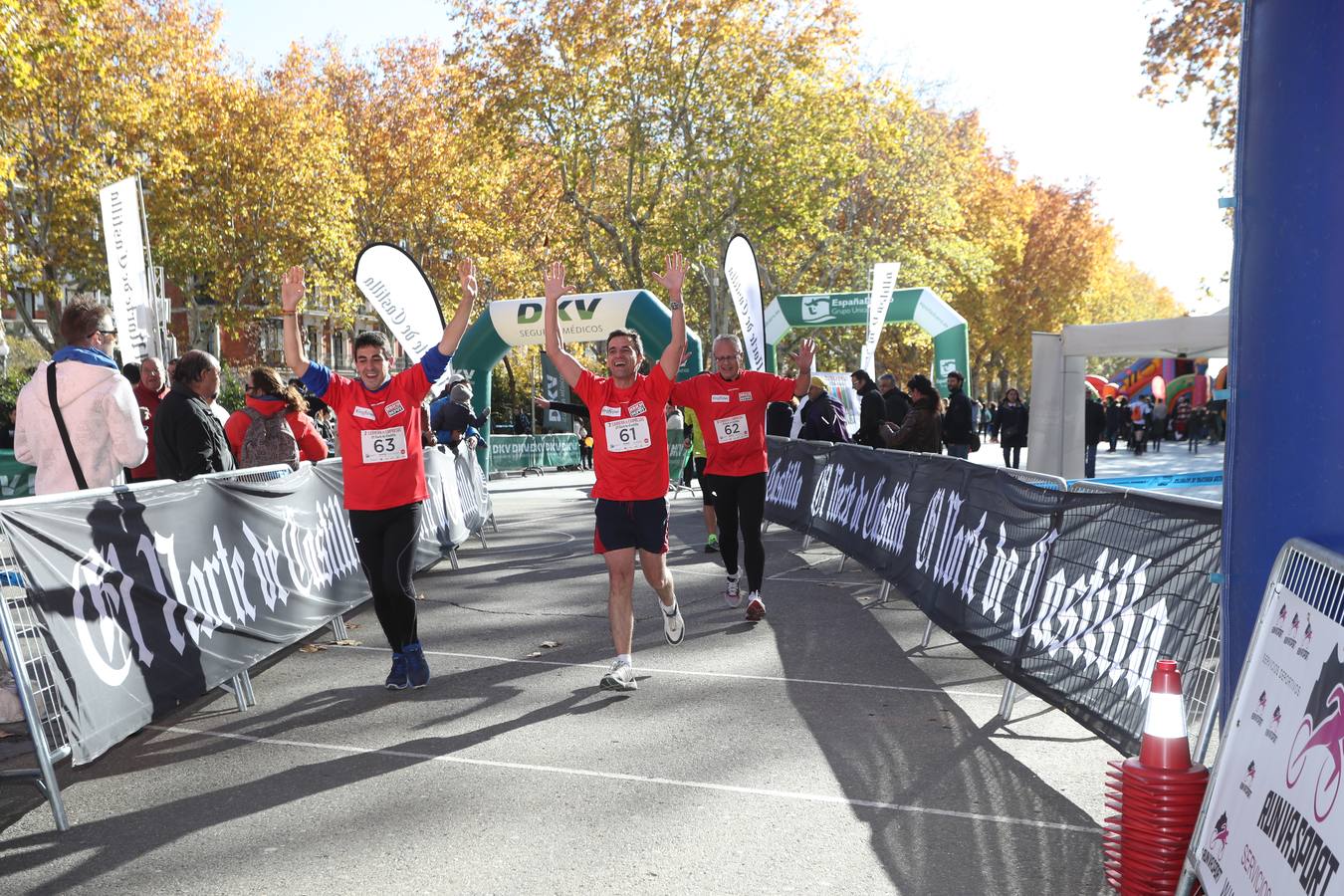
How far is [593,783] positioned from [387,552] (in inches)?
81.1

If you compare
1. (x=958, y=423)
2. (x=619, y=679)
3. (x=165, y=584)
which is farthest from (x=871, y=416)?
(x=165, y=584)

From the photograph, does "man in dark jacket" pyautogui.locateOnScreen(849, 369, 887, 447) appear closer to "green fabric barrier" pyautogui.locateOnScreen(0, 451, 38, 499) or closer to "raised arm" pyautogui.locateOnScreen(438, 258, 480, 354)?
"raised arm" pyautogui.locateOnScreen(438, 258, 480, 354)

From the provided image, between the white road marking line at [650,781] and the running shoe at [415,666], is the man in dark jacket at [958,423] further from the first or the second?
the white road marking line at [650,781]

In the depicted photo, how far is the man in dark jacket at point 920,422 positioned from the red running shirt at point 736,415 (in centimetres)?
418

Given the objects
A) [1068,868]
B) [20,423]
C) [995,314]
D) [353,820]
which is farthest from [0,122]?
[995,314]

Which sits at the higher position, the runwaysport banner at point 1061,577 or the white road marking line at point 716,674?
A: the runwaysport banner at point 1061,577

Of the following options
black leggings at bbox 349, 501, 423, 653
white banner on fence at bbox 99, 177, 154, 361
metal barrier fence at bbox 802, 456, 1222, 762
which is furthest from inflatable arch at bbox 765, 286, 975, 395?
metal barrier fence at bbox 802, 456, 1222, 762

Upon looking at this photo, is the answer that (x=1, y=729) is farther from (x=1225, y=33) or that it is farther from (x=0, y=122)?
(x=0, y=122)

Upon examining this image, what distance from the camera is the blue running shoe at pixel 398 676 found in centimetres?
629

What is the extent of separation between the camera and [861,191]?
40875 millimetres

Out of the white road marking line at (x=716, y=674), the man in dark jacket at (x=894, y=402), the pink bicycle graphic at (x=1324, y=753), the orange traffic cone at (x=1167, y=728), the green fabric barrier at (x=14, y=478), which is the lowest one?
the white road marking line at (x=716, y=674)

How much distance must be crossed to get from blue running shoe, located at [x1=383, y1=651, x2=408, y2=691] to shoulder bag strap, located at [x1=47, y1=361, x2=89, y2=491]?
177 cm

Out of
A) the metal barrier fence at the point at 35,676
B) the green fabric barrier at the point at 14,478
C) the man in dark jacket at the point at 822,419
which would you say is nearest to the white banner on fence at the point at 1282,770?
the metal barrier fence at the point at 35,676

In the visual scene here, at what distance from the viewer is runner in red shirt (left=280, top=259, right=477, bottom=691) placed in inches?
241
